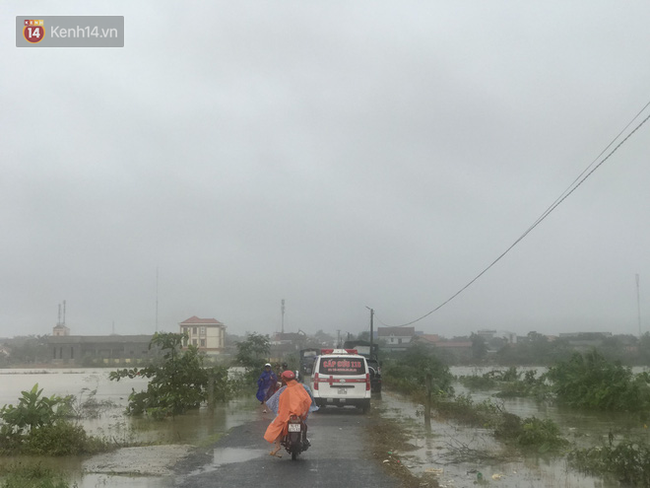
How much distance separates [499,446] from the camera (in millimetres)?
15297

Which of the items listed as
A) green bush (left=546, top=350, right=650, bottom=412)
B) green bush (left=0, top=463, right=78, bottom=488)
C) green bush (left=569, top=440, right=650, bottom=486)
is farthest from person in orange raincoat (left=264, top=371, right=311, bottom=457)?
green bush (left=546, top=350, right=650, bottom=412)

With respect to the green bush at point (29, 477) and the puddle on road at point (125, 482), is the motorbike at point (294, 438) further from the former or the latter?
the green bush at point (29, 477)

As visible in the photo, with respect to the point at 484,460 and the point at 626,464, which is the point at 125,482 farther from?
the point at 626,464

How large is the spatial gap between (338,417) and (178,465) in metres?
10.5

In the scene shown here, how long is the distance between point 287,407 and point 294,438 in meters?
0.64

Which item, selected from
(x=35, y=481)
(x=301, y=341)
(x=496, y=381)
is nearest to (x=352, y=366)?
(x=35, y=481)

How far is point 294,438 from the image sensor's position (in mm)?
13039

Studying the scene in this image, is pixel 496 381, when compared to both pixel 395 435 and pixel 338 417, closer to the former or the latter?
pixel 338 417

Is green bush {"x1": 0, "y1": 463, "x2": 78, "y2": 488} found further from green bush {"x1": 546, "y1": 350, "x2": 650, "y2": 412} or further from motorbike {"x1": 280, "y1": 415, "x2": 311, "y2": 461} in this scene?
green bush {"x1": 546, "y1": 350, "x2": 650, "y2": 412}

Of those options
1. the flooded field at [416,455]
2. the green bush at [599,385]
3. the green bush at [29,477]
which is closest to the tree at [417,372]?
the green bush at [599,385]

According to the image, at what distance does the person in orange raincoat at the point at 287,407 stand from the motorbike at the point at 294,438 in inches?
4.2

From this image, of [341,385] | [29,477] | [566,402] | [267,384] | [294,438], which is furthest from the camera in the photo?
[566,402]

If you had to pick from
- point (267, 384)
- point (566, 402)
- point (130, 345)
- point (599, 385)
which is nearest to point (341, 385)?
point (267, 384)

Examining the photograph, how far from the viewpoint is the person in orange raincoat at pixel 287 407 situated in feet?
43.8
